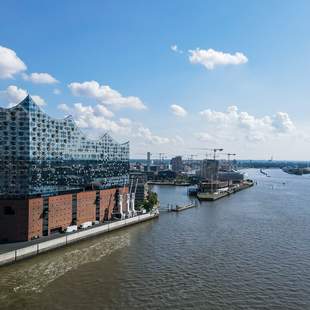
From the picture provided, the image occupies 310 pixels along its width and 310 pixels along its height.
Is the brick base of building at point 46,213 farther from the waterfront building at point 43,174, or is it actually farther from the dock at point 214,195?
the dock at point 214,195

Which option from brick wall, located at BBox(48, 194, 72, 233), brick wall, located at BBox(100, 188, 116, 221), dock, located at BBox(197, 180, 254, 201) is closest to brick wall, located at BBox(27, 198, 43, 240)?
brick wall, located at BBox(48, 194, 72, 233)

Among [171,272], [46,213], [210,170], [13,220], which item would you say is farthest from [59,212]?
[210,170]

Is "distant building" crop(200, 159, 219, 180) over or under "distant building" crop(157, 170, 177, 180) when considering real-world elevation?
over

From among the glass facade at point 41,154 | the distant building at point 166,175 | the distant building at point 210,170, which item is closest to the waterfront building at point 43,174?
the glass facade at point 41,154

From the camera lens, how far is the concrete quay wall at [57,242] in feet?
105

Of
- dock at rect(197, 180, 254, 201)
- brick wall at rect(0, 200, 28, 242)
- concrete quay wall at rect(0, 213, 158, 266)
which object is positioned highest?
brick wall at rect(0, 200, 28, 242)

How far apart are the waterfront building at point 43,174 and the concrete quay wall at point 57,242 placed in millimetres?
2583

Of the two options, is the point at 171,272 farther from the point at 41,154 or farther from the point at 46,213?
the point at 41,154

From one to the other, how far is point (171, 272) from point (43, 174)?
18.2 m

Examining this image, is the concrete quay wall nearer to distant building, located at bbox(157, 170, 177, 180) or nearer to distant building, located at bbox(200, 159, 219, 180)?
distant building, located at bbox(200, 159, 219, 180)

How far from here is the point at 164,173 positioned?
15725 centimetres

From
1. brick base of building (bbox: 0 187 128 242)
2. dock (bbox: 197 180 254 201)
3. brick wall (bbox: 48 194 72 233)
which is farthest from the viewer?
dock (bbox: 197 180 254 201)

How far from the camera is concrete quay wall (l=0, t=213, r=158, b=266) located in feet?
105

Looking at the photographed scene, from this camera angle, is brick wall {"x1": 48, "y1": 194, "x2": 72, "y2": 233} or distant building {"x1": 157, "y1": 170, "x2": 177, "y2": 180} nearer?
brick wall {"x1": 48, "y1": 194, "x2": 72, "y2": 233}
